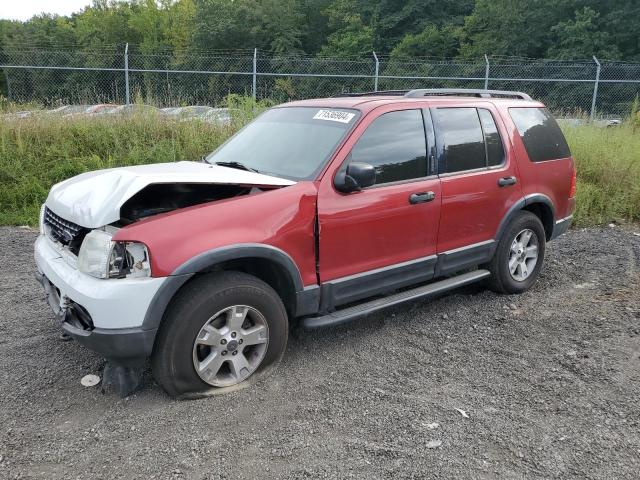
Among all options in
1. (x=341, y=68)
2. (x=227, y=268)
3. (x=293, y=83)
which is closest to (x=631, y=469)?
(x=227, y=268)

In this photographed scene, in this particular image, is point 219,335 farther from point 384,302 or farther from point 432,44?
point 432,44

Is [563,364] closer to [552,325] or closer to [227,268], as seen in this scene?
[552,325]

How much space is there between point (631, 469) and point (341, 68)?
18.4 meters

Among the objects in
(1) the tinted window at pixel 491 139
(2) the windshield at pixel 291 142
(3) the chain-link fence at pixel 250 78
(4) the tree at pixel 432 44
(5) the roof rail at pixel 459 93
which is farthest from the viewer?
(4) the tree at pixel 432 44

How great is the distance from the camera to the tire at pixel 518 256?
502cm

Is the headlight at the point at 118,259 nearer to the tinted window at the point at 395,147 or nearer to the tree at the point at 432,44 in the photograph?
the tinted window at the point at 395,147

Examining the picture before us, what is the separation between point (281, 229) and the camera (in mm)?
3504

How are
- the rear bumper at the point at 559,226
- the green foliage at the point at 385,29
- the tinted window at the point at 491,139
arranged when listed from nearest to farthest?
the tinted window at the point at 491,139 → the rear bumper at the point at 559,226 → the green foliage at the point at 385,29

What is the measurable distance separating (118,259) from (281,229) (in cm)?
100

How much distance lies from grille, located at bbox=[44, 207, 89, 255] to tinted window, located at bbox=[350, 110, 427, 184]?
1.87 metres

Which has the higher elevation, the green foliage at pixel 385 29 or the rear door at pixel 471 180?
the green foliage at pixel 385 29

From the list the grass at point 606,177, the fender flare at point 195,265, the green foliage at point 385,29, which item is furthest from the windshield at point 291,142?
the green foliage at point 385,29

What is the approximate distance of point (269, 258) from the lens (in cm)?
345

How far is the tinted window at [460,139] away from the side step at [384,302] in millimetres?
944
